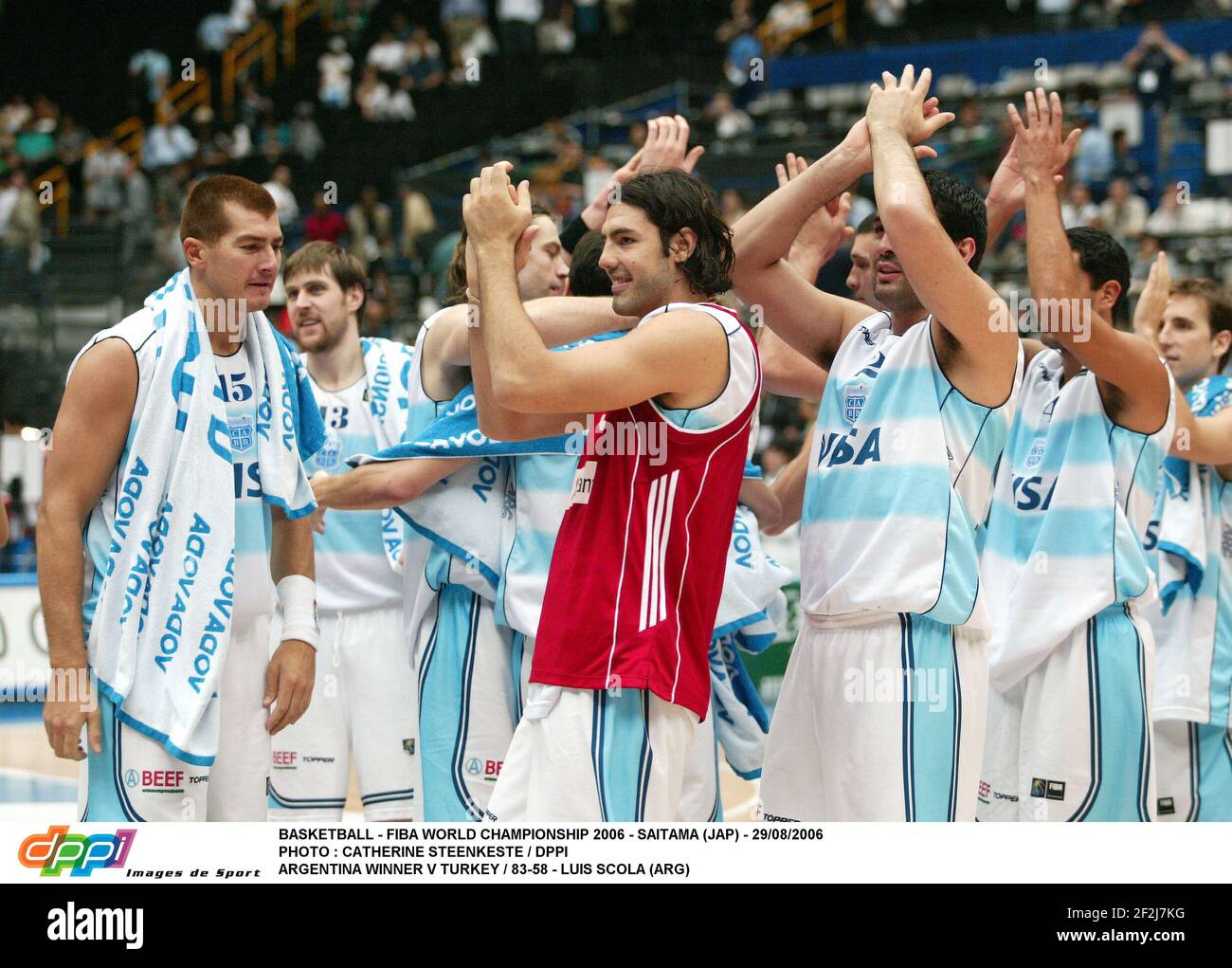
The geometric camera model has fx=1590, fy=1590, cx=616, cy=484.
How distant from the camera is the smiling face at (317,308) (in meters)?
6.53

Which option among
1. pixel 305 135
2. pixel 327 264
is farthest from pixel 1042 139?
pixel 305 135

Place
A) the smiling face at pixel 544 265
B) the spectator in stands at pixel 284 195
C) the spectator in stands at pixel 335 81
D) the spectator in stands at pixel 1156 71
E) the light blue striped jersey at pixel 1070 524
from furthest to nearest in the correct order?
the spectator in stands at pixel 335 81 < the spectator in stands at pixel 284 195 < the spectator in stands at pixel 1156 71 < the smiling face at pixel 544 265 < the light blue striped jersey at pixel 1070 524

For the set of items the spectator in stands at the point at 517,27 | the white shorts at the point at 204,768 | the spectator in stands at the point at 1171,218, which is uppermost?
the spectator in stands at the point at 517,27

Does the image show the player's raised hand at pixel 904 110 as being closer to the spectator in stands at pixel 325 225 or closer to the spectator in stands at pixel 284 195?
the spectator in stands at pixel 325 225

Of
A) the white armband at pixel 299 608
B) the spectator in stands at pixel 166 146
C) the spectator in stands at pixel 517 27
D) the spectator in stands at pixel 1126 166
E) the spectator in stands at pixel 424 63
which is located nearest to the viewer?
the white armband at pixel 299 608

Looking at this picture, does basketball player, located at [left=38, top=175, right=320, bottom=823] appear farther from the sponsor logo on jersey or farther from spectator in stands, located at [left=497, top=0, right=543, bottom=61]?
spectator in stands, located at [left=497, top=0, right=543, bottom=61]

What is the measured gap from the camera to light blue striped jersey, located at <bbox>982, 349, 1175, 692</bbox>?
5035mm

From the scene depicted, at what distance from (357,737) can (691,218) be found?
294cm

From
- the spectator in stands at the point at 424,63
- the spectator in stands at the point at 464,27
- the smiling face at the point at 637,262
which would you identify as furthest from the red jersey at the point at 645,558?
the spectator in stands at the point at 464,27

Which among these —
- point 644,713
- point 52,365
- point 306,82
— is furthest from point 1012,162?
point 306,82

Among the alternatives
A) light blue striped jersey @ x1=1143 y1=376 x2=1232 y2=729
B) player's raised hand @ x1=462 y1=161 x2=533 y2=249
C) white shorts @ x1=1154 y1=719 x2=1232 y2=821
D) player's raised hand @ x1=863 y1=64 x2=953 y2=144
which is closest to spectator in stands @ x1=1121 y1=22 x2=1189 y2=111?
light blue striped jersey @ x1=1143 y1=376 x2=1232 y2=729

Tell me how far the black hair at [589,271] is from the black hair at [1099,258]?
60.1 inches

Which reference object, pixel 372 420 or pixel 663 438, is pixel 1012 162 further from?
pixel 372 420

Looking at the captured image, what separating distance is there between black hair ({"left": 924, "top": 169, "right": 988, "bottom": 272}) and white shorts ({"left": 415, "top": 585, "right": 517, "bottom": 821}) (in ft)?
6.28
